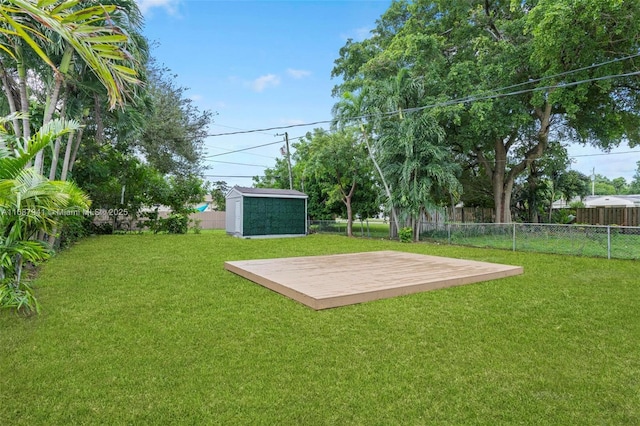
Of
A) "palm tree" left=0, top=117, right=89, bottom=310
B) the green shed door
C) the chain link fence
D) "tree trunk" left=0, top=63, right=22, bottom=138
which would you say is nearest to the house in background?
the chain link fence

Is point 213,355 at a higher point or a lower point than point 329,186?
lower

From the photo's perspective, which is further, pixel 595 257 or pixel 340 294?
pixel 595 257

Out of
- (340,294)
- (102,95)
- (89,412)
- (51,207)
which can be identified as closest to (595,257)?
(340,294)

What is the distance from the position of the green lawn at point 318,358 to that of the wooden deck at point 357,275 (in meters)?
0.17

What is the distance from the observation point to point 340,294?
3666 mm

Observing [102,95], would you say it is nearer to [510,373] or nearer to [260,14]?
[260,14]

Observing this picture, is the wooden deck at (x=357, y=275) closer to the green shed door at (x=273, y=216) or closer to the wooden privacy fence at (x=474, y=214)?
the green shed door at (x=273, y=216)

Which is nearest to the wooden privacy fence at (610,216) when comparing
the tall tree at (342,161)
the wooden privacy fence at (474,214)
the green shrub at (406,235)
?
the wooden privacy fence at (474,214)

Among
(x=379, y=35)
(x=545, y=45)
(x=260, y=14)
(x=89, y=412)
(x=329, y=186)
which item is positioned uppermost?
(x=379, y=35)

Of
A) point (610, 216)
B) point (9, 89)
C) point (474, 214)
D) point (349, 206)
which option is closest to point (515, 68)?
point (349, 206)

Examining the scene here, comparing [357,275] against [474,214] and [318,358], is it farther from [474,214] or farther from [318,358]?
[474,214]

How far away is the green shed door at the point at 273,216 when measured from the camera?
A: 492 inches

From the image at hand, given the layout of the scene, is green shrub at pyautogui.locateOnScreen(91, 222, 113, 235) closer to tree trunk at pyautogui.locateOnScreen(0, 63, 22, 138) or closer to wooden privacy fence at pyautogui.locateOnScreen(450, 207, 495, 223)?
tree trunk at pyautogui.locateOnScreen(0, 63, 22, 138)

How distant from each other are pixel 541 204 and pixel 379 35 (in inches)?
451
